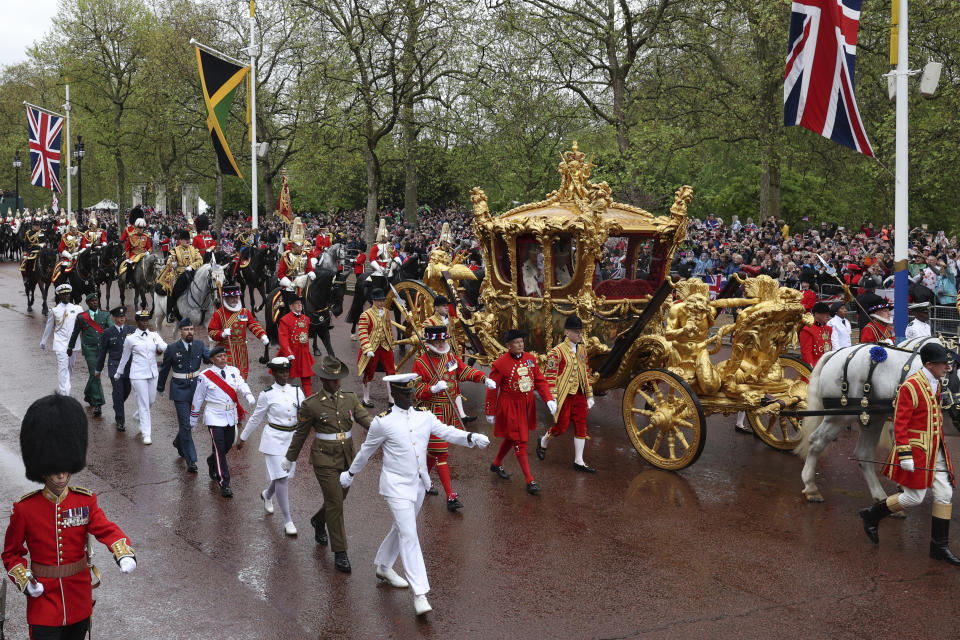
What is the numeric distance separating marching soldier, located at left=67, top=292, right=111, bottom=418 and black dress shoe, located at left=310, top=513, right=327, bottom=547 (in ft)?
20.2

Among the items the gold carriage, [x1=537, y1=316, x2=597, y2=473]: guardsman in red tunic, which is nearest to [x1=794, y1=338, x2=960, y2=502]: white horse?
the gold carriage

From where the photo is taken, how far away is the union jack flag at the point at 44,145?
3528 centimetres

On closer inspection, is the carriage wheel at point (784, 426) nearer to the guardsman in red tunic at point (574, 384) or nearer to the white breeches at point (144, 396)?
the guardsman in red tunic at point (574, 384)

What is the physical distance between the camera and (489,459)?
34.5 ft

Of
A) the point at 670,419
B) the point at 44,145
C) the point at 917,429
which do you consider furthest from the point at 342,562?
the point at 44,145

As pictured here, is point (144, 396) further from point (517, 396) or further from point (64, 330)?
point (517, 396)

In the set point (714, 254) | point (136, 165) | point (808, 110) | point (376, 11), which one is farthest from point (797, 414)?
point (136, 165)

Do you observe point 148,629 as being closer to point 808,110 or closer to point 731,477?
point 731,477

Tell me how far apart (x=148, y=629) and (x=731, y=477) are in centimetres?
606

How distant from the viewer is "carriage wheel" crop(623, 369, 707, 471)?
30.6 ft

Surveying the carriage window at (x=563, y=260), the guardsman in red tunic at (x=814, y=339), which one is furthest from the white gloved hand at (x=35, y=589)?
the guardsman in red tunic at (x=814, y=339)

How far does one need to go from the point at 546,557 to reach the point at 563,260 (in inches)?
190

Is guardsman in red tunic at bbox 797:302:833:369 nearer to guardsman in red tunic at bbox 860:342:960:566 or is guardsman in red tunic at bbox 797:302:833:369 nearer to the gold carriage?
the gold carriage

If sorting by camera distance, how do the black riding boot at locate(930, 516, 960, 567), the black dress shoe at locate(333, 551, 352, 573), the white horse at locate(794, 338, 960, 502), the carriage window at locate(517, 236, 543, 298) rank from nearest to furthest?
the black dress shoe at locate(333, 551, 352, 573) → the black riding boot at locate(930, 516, 960, 567) → the white horse at locate(794, 338, 960, 502) → the carriage window at locate(517, 236, 543, 298)
